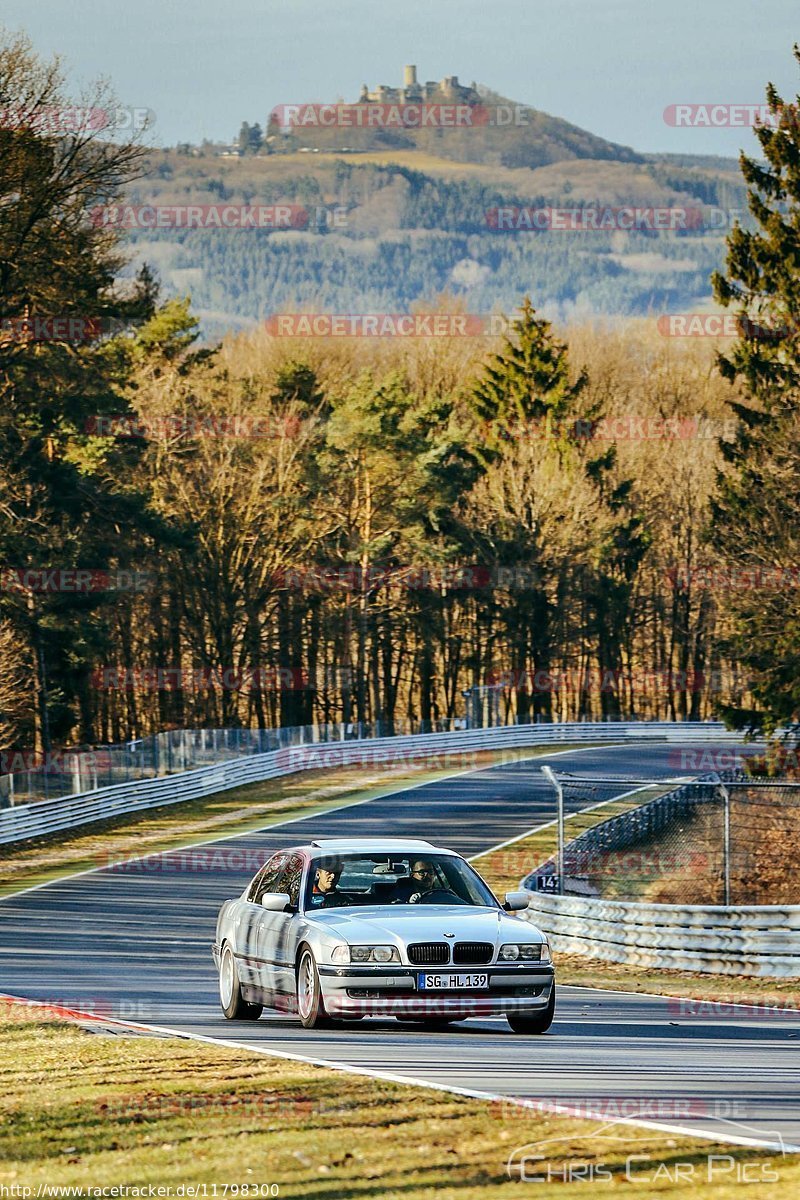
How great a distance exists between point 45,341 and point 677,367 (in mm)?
53173

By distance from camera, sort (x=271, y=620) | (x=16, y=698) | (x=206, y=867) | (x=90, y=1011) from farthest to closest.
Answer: (x=271, y=620)
(x=16, y=698)
(x=206, y=867)
(x=90, y=1011)

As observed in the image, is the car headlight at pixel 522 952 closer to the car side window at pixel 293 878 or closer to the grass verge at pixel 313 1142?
the car side window at pixel 293 878

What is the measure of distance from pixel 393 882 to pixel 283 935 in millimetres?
981

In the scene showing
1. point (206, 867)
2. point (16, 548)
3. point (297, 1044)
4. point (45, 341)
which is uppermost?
point (45, 341)

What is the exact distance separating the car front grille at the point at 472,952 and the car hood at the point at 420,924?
4cm

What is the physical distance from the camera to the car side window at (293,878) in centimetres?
1488

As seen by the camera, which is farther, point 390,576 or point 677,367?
point 677,367

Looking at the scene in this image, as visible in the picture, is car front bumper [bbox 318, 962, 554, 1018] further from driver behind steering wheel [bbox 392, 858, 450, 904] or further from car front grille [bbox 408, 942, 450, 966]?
driver behind steering wheel [bbox 392, 858, 450, 904]

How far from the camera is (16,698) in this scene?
Answer: 189 feet

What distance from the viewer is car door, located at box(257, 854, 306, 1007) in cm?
1449

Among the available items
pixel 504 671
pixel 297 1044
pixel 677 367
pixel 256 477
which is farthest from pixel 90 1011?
pixel 677 367

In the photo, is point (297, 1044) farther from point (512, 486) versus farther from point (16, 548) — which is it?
point (512, 486)

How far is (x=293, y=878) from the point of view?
49.7ft

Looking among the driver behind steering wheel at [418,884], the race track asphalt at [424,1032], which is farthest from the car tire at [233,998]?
the driver behind steering wheel at [418,884]
